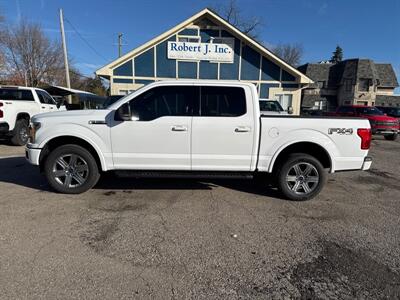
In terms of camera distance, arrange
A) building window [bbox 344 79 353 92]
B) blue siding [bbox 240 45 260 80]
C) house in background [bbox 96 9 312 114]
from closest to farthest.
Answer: house in background [bbox 96 9 312 114] < blue siding [bbox 240 45 260 80] < building window [bbox 344 79 353 92]

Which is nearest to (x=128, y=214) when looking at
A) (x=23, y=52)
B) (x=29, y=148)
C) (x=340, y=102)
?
(x=29, y=148)

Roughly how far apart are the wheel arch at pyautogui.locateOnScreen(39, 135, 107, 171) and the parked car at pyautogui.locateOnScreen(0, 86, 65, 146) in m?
5.51

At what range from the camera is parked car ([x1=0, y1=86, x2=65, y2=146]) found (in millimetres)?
9164

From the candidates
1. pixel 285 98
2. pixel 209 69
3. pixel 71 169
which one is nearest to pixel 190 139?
pixel 71 169

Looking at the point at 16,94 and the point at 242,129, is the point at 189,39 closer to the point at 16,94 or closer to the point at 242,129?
the point at 16,94

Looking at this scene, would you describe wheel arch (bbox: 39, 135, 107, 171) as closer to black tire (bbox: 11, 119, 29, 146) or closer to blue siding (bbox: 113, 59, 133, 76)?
black tire (bbox: 11, 119, 29, 146)

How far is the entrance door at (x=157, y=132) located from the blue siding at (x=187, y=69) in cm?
1388

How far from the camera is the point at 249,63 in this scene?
716 inches

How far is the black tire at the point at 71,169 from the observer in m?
4.86

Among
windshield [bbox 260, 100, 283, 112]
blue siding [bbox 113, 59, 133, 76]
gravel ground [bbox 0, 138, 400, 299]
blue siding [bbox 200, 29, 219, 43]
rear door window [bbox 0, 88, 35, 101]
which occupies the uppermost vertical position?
blue siding [bbox 200, 29, 219, 43]

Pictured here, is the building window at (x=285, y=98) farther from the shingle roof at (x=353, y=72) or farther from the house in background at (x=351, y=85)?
the shingle roof at (x=353, y=72)

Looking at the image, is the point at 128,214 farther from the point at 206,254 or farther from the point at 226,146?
the point at 226,146

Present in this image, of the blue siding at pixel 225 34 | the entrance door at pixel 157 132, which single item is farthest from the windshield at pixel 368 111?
the entrance door at pixel 157 132

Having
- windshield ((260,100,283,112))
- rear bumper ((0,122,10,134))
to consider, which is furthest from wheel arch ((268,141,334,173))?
rear bumper ((0,122,10,134))
